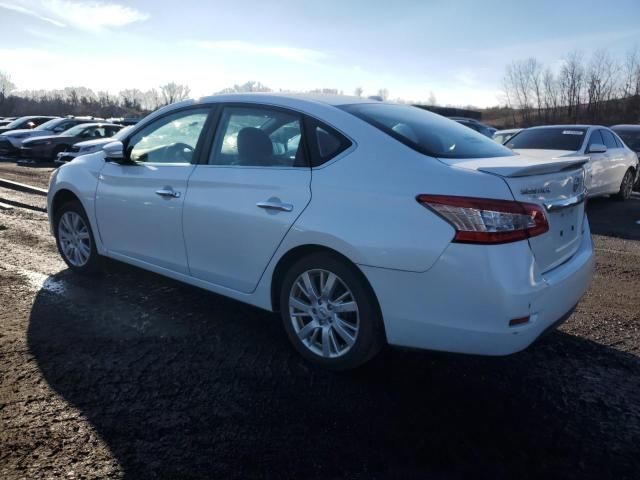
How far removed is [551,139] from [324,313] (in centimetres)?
775

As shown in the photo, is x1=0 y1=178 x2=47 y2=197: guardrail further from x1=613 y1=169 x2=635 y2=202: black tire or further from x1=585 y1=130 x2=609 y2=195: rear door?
x1=613 y1=169 x2=635 y2=202: black tire

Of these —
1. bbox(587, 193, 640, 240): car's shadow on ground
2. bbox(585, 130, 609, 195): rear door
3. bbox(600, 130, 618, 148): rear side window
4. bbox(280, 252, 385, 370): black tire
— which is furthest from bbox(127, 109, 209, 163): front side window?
bbox(600, 130, 618, 148): rear side window

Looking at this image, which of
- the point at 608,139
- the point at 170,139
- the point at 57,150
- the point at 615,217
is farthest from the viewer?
the point at 57,150

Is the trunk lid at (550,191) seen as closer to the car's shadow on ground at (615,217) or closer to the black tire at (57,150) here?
the car's shadow on ground at (615,217)

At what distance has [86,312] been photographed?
162 inches

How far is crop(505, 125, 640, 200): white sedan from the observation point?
919cm

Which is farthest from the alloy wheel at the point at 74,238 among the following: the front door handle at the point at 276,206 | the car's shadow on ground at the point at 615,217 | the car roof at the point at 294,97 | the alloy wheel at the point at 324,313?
the car's shadow on ground at the point at 615,217

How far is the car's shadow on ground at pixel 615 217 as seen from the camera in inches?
304

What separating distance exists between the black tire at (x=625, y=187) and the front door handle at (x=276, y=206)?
9618mm

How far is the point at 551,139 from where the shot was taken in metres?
9.45

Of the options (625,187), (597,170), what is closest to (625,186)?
(625,187)

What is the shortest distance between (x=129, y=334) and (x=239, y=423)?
4.65ft

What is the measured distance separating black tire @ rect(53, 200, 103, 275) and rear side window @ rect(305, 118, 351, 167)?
2.57 m

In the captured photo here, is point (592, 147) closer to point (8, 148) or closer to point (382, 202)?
point (382, 202)
